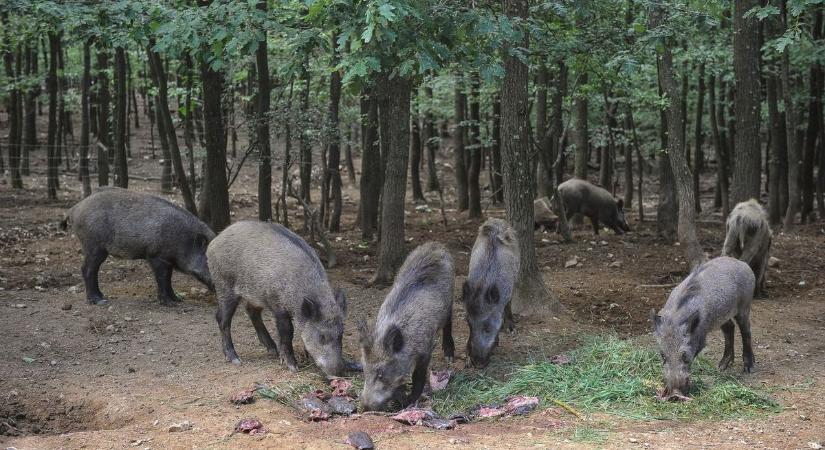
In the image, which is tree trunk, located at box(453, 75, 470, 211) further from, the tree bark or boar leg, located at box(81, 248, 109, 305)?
boar leg, located at box(81, 248, 109, 305)

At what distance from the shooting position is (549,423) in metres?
6.75

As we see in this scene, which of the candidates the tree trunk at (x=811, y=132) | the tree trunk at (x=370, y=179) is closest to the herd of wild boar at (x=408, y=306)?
the tree trunk at (x=370, y=179)

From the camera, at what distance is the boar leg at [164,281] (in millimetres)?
10930

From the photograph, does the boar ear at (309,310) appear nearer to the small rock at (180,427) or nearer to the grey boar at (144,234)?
the small rock at (180,427)

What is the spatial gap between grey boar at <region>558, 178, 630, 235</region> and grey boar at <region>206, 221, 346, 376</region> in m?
11.3

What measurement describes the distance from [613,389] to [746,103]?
25.3 ft

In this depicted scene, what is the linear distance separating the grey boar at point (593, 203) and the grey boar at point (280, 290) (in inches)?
446

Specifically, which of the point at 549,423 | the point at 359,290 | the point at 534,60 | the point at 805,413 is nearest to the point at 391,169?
the point at 359,290

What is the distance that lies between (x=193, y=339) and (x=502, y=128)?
14.4ft

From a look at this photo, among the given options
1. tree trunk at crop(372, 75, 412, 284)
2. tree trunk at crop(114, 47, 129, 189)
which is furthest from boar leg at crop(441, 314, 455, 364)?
tree trunk at crop(114, 47, 129, 189)

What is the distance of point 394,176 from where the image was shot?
37.7 ft

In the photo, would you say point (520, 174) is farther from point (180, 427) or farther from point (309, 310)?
point (180, 427)

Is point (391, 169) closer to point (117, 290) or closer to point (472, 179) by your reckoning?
point (117, 290)

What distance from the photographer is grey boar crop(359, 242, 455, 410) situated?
7.20 metres
